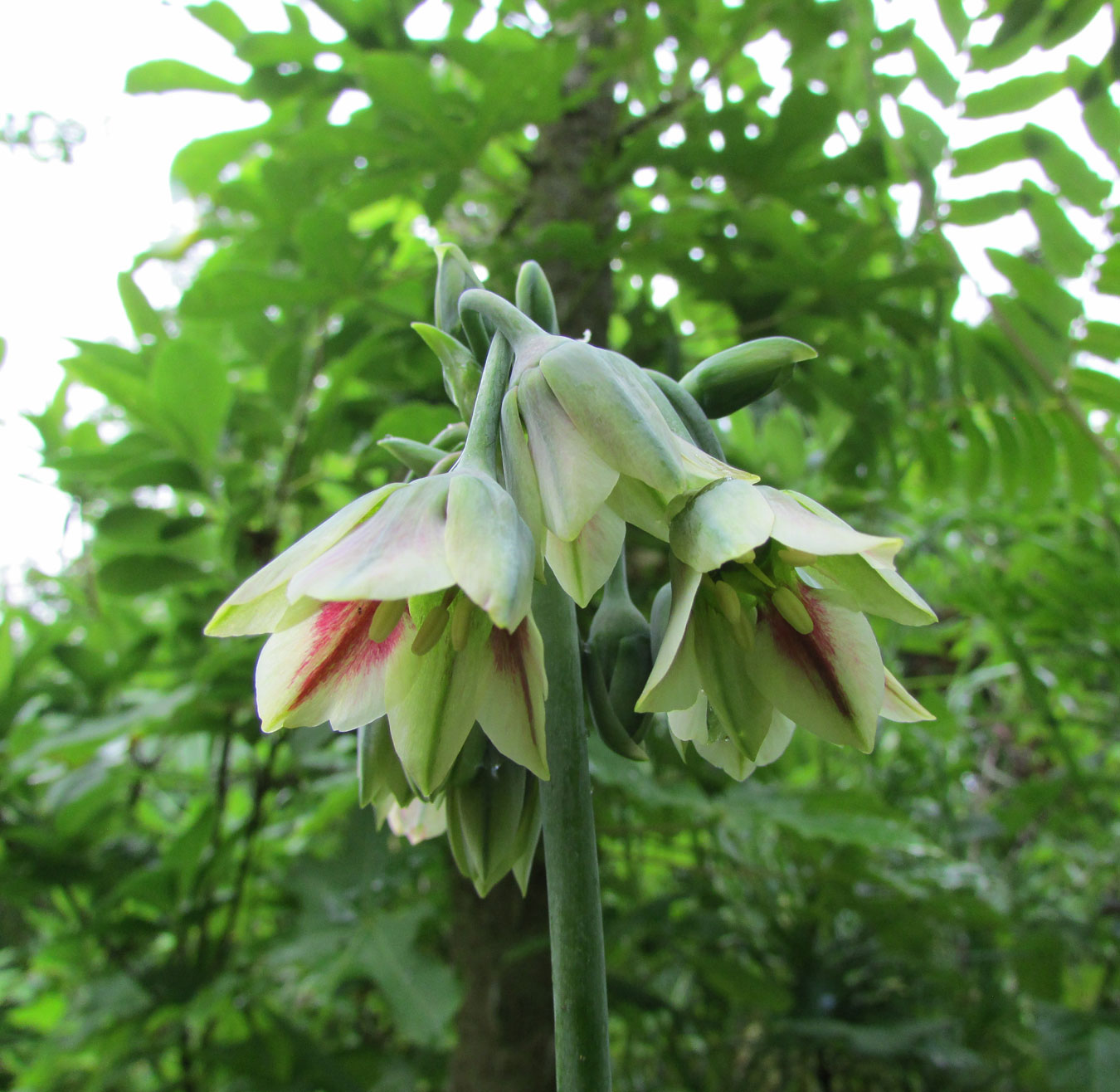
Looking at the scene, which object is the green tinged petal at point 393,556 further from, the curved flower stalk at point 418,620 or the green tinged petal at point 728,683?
the green tinged petal at point 728,683

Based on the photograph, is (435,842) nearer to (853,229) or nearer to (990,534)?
(853,229)

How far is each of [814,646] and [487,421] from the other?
259 mm

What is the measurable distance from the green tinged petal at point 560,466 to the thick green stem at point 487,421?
0.06 ft

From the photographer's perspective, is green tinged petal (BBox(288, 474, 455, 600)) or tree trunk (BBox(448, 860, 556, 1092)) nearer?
green tinged petal (BBox(288, 474, 455, 600))

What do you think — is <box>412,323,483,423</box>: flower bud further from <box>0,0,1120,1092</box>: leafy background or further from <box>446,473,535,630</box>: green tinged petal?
<box>0,0,1120,1092</box>: leafy background

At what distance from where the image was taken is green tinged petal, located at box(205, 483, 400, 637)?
19.4 inches

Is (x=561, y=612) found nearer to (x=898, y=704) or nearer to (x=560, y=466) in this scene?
(x=560, y=466)

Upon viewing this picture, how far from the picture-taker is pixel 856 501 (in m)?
1.76

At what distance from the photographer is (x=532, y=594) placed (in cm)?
53

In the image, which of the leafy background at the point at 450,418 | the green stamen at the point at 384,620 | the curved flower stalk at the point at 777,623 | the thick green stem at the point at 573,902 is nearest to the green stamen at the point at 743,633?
the curved flower stalk at the point at 777,623

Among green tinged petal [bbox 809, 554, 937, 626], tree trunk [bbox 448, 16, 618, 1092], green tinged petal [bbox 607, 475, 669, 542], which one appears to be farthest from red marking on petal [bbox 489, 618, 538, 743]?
tree trunk [bbox 448, 16, 618, 1092]

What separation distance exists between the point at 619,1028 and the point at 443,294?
2078 millimetres

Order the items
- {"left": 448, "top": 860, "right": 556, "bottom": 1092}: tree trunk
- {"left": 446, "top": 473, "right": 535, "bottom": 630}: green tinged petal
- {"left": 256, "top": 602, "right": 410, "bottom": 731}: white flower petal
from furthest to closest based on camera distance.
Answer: {"left": 448, "top": 860, "right": 556, "bottom": 1092}: tree trunk, {"left": 256, "top": 602, "right": 410, "bottom": 731}: white flower petal, {"left": 446, "top": 473, "right": 535, "bottom": 630}: green tinged petal

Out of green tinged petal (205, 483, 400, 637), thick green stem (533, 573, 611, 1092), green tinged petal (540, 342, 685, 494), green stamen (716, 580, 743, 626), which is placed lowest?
thick green stem (533, 573, 611, 1092)
